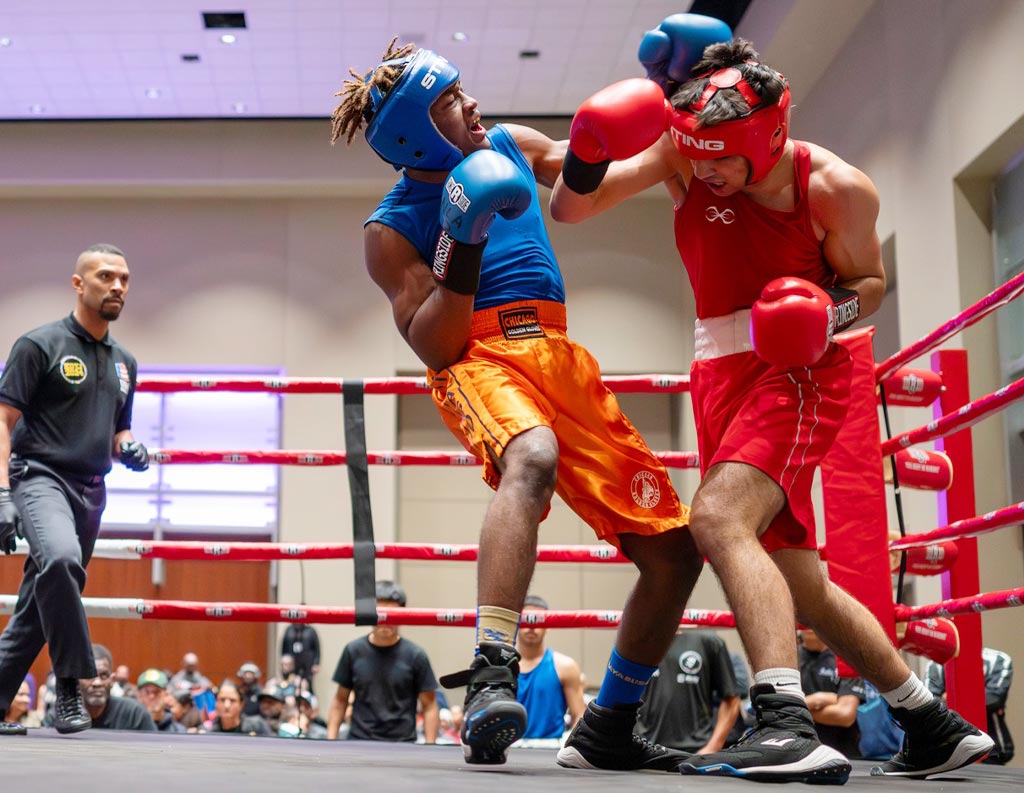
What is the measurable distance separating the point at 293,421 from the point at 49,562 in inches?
313

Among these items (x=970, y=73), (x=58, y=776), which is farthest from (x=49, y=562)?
(x=970, y=73)

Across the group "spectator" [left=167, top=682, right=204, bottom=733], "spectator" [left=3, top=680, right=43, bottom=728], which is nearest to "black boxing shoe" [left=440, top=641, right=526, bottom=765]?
"spectator" [left=3, top=680, right=43, bottom=728]

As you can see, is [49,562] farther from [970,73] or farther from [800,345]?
[970,73]

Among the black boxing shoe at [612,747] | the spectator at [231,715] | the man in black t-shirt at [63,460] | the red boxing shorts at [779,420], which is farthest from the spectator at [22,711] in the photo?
the red boxing shorts at [779,420]

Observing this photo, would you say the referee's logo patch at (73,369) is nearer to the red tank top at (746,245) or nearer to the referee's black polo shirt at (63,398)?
the referee's black polo shirt at (63,398)

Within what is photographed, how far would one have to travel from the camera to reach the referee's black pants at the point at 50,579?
118 inches

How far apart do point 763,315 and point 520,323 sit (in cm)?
51

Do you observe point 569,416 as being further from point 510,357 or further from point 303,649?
point 303,649

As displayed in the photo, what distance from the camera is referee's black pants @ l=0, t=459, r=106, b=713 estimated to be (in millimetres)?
2988

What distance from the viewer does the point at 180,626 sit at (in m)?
10.9

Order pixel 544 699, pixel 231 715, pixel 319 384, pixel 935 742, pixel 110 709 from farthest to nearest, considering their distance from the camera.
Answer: pixel 231 715
pixel 110 709
pixel 544 699
pixel 319 384
pixel 935 742

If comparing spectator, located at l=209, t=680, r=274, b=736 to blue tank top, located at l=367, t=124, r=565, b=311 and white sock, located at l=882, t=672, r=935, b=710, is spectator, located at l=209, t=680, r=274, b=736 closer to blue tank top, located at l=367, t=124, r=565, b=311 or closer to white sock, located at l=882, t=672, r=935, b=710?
blue tank top, located at l=367, t=124, r=565, b=311

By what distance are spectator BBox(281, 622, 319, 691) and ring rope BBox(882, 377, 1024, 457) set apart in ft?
25.0

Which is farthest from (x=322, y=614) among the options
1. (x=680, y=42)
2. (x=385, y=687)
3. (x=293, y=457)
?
(x=385, y=687)
